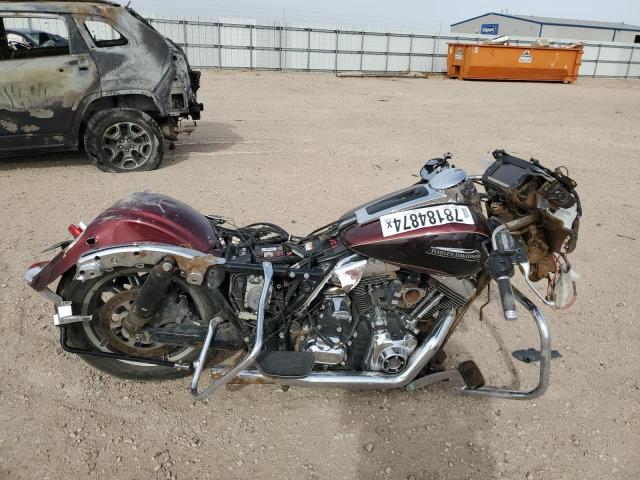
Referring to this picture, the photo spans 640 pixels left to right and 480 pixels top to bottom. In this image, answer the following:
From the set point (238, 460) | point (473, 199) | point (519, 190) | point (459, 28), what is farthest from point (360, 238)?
point (459, 28)

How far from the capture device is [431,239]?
7.58 ft

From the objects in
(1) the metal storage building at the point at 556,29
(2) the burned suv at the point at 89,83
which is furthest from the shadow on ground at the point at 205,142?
(1) the metal storage building at the point at 556,29

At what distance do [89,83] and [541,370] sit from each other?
6245mm

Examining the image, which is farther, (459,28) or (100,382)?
(459,28)

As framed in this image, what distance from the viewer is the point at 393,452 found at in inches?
100

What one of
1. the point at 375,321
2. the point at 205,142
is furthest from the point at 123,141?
the point at 375,321

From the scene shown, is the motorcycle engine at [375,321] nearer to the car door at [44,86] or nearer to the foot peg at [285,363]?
the foot peg at [285,363]

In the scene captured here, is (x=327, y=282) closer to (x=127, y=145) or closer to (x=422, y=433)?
(x=422, y=433)

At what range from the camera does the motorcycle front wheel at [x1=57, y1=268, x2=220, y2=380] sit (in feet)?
8.60

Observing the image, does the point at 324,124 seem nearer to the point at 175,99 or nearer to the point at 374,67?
the point at 175,99

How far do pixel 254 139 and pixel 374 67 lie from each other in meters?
17.5

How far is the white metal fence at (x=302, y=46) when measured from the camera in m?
21.8

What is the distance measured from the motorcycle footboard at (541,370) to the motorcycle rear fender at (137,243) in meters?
1.49

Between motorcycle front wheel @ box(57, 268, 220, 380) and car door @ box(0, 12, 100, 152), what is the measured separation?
450cm
